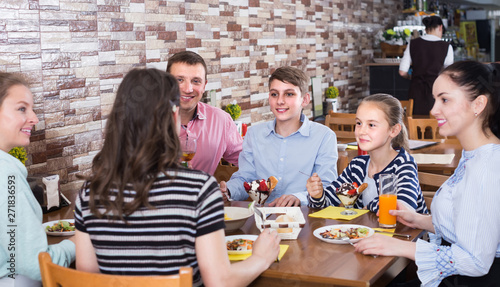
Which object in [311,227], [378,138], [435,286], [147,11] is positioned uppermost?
[147,11]

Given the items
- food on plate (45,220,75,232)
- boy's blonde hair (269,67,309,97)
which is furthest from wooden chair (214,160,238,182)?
food on plate (45,220,75,232)

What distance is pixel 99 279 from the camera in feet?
4.32

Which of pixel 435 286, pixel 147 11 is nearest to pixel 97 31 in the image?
pixel 147 11

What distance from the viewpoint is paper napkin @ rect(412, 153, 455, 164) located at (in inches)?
128

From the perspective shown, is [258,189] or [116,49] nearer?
[258,189]

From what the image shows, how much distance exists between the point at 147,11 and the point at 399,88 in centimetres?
442

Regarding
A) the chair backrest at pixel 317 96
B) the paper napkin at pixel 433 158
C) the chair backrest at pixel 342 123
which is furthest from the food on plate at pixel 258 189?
the chair backrest at pixel 317 96

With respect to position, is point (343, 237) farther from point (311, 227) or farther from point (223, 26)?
point (223, 26)

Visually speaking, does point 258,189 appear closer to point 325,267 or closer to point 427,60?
point 325,267

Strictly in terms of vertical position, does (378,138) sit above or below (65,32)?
below

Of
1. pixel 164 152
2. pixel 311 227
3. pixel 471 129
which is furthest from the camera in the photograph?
pixel 311 227

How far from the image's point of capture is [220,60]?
4.73 meters

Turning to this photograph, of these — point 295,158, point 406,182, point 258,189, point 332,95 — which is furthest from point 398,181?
point 332,95

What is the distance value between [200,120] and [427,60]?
3662mm
